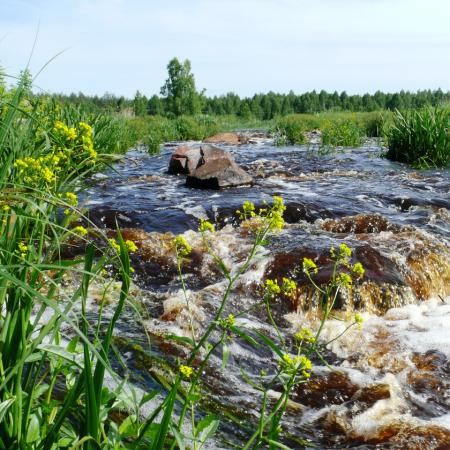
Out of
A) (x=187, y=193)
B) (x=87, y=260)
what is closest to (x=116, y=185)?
(x=187, y=193)

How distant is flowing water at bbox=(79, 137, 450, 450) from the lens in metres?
2.77

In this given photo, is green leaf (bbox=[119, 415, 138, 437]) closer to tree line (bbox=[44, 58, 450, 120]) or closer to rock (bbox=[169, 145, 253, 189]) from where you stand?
rock (bbox=[169, 145, 253, 189])

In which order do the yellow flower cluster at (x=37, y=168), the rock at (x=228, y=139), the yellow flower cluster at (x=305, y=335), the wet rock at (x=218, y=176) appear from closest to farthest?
the yellow flower cluster at (x=305, y=335), the yellow flower cluster at (x=37, y=168), the wet rock at (x=218, y=176), the rock at (x=228, y=139)

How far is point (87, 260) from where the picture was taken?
108 centimetres

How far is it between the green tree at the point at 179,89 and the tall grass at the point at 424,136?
37801 millimetres

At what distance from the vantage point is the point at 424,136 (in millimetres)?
10750

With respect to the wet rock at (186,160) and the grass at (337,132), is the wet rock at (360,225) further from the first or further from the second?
the grass at (337,132)

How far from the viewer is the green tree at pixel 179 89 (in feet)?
158

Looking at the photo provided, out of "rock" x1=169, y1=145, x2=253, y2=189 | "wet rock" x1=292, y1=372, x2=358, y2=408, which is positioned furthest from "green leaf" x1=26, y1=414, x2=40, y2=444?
"rock" x1=169, y1=145, x2=253, y2=189

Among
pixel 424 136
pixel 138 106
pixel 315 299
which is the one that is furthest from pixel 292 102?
pixel 315 299

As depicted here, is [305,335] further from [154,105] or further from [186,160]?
[154,105]

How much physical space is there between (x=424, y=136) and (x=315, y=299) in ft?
24.6

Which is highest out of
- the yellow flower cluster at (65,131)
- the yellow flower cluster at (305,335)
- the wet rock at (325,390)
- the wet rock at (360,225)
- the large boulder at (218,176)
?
the yellow flower cluster at (65,131)

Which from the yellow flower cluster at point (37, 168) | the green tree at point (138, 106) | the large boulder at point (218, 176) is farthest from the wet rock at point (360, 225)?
the green tree at point (138, 106)
